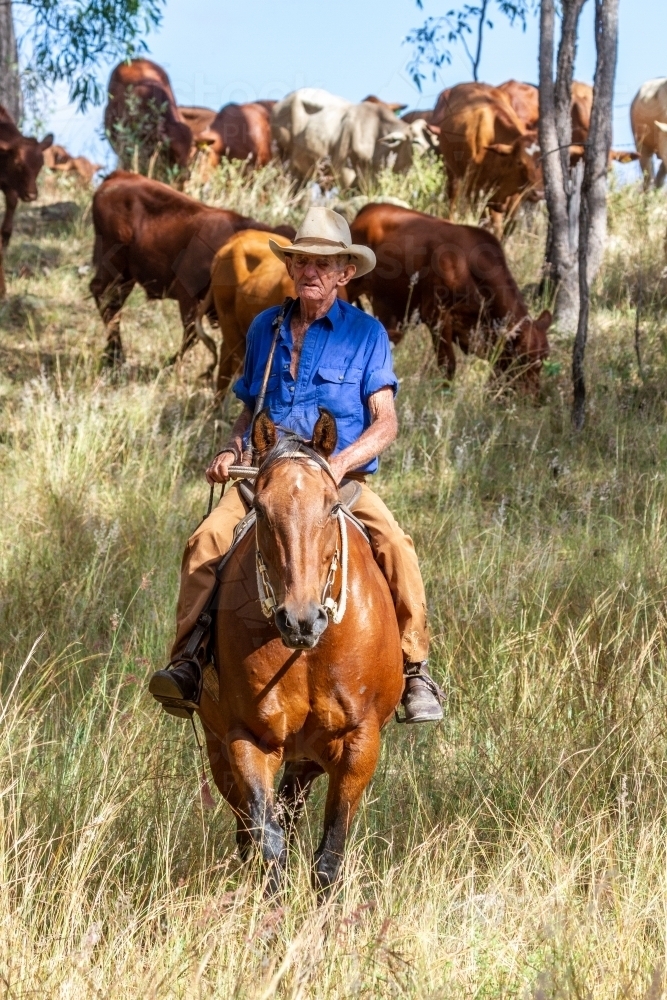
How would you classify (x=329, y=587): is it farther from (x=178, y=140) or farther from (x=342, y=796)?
(x=178, y=140)

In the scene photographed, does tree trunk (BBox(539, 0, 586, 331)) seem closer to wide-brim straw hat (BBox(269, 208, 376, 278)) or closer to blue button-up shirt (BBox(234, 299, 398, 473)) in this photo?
wide-brim straw hat (BBox(269, 208, 376, 278))

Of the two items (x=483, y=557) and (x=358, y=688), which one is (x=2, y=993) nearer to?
(x=358, y=688)

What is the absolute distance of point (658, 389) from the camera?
11273 millimetres

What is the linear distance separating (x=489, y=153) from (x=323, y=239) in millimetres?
11837

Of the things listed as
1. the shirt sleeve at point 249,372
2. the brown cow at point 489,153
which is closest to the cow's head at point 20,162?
the brown cow at point 489,153

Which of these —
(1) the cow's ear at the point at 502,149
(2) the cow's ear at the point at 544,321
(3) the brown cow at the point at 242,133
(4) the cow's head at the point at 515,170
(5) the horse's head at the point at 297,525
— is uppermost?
(3) the brown cow at the point at 242,133

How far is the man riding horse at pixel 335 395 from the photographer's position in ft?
16.9

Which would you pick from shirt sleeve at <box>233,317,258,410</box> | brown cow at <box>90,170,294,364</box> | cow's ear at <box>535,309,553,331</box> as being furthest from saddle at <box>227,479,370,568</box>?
brown cow at <box>90,170,294,364</box>

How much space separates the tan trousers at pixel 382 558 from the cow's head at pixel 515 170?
1163 centimetres

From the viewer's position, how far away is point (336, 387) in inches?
204

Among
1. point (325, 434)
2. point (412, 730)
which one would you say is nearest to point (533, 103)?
point (412, 730)

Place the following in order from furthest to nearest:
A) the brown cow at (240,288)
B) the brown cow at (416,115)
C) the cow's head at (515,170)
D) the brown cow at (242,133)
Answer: the brown cow at (416,115), the brown cow at (242,133), the cow's head at (515,170), the brown cow at (240,288)

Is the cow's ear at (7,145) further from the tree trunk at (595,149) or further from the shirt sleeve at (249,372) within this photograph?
the shirt sleeve at (249,372)

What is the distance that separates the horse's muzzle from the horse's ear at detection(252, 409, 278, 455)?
0.75m
